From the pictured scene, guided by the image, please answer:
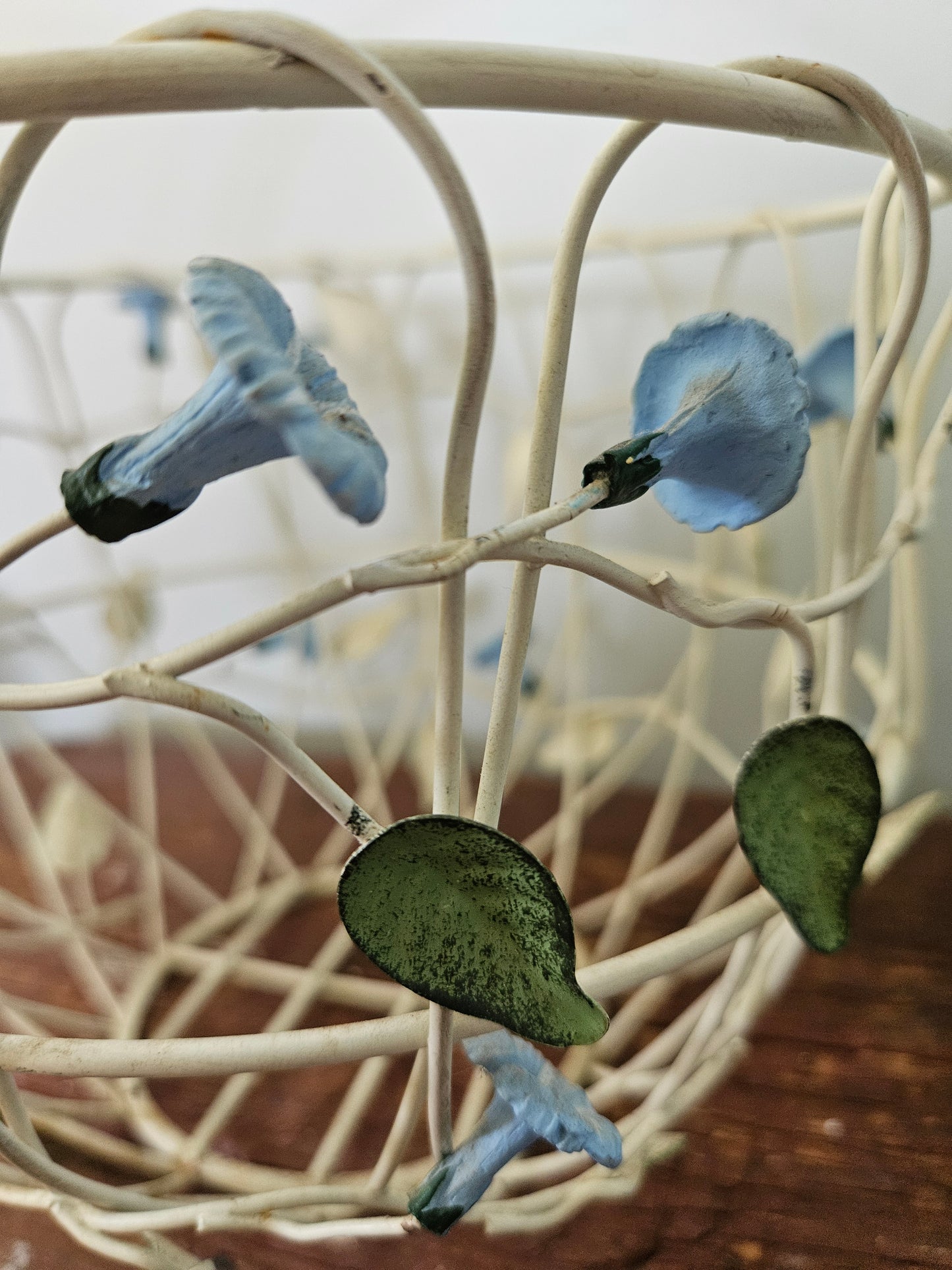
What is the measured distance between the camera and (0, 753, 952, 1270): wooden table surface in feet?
0.77

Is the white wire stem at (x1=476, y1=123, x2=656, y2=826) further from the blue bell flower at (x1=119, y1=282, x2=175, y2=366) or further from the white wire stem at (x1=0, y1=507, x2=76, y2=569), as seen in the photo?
the blue bell flower at (x1=119, y1=282, x2=175, y2=366)

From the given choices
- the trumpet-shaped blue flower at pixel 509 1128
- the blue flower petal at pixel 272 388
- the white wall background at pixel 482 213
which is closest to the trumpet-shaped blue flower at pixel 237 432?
the blue flower petal at pixel 272 388

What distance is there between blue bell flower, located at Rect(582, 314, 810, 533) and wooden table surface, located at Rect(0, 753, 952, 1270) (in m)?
0.20

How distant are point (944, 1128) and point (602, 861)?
0.61 ft

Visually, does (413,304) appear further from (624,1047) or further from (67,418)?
(624,1047)

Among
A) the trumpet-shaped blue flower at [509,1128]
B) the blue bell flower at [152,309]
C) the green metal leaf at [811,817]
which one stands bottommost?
the trumpet-shaped blue flower at [509,1128]

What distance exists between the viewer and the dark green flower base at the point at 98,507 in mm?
121

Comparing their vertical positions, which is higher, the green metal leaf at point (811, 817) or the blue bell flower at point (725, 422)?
the blue bell flower at point (725, 422)

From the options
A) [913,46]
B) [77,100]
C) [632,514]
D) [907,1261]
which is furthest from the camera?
[632,514]

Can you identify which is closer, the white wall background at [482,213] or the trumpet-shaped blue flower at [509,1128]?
the trumpet-shaped blue flower at [509,1128]

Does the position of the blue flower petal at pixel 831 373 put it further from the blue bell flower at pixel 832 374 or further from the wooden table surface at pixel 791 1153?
the wooden table surface at pixel 791 1153

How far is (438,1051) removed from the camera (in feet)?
0.51

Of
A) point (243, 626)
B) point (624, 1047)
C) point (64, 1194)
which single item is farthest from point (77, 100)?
point (624, 1047)

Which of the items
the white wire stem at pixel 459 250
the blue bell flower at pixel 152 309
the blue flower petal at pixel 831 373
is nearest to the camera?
the white wire stem at pixel 459 250
